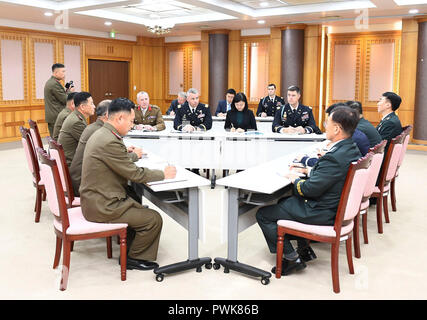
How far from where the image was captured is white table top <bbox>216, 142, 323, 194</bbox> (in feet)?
10.8

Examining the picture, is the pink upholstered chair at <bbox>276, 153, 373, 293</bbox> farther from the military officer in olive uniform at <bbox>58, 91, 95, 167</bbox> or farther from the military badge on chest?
the military badge on chest

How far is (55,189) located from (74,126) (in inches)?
54.3

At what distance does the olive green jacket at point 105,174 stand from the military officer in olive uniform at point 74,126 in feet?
3.94

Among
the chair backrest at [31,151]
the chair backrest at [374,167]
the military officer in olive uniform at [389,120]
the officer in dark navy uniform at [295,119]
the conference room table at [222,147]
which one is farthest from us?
the officer in dark navy uniform at [295,119]

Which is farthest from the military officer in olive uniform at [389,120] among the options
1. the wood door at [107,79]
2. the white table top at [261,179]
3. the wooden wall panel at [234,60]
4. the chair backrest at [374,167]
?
the wood door at [107,79]

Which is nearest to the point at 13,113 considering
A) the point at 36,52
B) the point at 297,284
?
the point at 36,52

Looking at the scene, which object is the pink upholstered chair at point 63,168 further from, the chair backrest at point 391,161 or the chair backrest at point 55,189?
the chair backrest at point 391,161

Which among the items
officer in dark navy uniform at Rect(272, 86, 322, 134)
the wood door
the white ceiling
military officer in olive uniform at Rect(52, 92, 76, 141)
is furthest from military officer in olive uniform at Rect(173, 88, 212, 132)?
the wood door

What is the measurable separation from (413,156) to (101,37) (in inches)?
346

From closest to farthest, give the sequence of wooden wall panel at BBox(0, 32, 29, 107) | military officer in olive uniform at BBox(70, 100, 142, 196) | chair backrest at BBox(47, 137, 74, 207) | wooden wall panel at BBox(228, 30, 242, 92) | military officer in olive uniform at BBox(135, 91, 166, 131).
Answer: chair backrest at BBox(47, 137, 74, 207), military officer in olive uniform at BBox(70, 100, 142, 196), military officer in olive uniform at BBox(135, 91, 166, 131), wooden wall panel at BBox(0, 32, 29, 107), wooden wall panel at BBox(228, 30, 242, 92)

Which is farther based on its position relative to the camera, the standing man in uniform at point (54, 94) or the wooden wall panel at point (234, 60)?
the wooden wall panel at point (234, 60)

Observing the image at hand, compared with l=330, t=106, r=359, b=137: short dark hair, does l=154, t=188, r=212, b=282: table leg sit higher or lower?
lower

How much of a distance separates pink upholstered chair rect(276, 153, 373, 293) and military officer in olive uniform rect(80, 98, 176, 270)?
985 mm

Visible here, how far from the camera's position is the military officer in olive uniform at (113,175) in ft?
10.6
